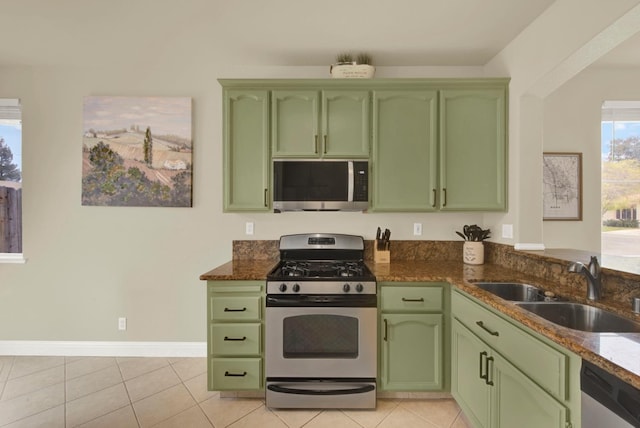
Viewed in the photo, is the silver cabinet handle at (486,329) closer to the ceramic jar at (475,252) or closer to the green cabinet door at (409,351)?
the green cabinet door at (409,351)

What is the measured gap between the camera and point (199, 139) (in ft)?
8.91

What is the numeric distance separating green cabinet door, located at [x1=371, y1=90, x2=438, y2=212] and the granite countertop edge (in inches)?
19.8

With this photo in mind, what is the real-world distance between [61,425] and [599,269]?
3.25 m

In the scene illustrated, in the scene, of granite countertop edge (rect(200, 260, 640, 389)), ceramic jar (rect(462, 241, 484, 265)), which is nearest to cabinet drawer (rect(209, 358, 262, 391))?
granite countertop edge (rect(200, 260, 640, 389))

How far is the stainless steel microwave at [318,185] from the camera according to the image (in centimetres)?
236

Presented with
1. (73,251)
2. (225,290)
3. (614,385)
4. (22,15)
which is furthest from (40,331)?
(614,385)

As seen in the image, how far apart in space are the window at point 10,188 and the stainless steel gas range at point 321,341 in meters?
2.62

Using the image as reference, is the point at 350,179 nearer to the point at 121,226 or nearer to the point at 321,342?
the point at 321,342

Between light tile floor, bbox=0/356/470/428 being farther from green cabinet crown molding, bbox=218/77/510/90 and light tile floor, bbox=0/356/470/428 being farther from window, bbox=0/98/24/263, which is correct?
green cabinet crown molding, bbox=218/77/510/90

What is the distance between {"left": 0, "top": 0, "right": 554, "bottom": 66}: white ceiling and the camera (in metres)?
1.92

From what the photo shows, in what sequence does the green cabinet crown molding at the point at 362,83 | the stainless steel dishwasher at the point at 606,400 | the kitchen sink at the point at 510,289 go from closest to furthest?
the stainless steel dishwasher at the point at 606,400, the kitchen sink at the point at 510,289, the green cabinet crown molding at the point at 362,83

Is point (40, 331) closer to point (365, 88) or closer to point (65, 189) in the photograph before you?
point (65, 189)

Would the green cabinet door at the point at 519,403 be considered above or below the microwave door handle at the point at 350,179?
below

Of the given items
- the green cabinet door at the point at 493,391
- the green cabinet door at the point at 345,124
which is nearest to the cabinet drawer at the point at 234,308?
the green cabinet door at the point at 345,124
